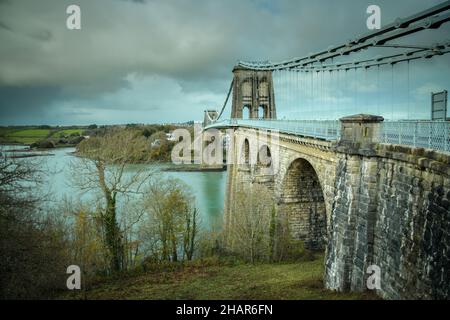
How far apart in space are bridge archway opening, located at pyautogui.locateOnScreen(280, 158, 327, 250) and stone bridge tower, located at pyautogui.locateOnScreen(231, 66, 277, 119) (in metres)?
15.6

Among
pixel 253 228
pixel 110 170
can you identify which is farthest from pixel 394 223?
pixel 110 170

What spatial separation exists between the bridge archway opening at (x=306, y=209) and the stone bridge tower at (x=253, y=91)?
51.3 feet

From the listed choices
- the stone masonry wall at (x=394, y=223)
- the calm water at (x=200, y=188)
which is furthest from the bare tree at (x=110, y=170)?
the stone masonry wall at (x=394, y=223)

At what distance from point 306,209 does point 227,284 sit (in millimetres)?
6005

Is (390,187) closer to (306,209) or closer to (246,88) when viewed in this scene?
(306,209)

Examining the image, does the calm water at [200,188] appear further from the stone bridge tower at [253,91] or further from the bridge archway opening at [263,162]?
the stone bridge tower at [253,91]

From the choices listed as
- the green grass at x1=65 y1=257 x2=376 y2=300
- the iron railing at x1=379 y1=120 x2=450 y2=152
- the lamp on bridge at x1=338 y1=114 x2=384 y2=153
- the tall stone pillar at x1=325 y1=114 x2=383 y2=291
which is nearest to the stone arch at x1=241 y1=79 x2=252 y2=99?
the green grass at x1=65 y1=257 x2=376 y2=300

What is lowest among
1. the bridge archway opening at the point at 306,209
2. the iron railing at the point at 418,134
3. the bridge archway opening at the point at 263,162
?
the bridge archway opening at the point at 306,209

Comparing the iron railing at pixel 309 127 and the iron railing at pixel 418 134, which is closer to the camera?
the iron railing at pixel 418 134

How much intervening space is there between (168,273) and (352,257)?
22.8ft

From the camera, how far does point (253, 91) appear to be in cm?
2975

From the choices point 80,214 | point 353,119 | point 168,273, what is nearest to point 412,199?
point 353,119

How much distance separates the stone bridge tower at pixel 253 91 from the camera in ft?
95.8

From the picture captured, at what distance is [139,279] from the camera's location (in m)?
11.1
